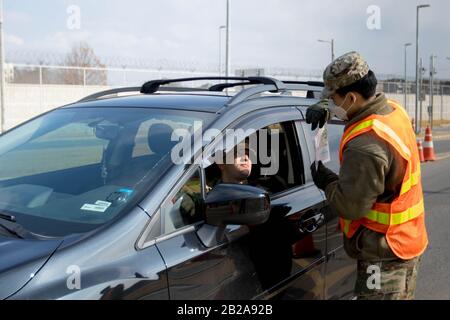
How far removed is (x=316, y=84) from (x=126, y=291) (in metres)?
2.70

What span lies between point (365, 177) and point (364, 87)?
0.46 m

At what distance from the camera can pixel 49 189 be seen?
252 cm

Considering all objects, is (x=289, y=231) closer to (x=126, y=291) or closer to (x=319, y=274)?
(x=319, y=274)

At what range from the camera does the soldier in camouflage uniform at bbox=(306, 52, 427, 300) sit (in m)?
2.39

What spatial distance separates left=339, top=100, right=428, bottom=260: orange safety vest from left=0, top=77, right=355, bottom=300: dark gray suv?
54 cm

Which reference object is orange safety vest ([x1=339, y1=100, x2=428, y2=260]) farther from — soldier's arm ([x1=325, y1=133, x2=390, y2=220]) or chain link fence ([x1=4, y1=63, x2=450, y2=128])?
chain link fence ([x1=4, y1=63, x2=450, y2=128])

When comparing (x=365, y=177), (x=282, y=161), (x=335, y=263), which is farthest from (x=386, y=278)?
(x=282, y=161)

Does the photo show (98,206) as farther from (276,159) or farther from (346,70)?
(276,159)

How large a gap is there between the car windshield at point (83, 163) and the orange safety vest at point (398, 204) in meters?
0.86

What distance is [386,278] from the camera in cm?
254

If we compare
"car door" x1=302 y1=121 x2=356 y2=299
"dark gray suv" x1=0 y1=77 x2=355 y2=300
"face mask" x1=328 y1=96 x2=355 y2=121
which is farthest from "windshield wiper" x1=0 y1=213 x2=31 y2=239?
"car door" x1=302 y1=121 x2=356 y2=299

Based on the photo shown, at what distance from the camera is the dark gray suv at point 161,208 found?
1974 mm

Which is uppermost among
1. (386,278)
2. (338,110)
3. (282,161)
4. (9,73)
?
(9,73)
